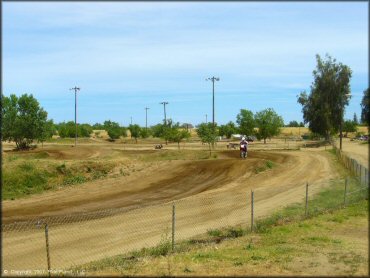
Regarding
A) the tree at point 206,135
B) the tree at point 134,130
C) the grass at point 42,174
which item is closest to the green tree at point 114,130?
the tree at point 134,130

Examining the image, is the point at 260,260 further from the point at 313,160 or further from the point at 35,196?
the point at 313,160

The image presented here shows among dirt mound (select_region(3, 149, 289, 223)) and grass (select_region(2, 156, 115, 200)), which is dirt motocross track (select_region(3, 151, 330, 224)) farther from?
grass (select_region(2, 156, 115, 200))

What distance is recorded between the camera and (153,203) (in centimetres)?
2634

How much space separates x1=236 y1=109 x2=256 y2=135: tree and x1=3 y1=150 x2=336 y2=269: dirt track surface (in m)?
60.8

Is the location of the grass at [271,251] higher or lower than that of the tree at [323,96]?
lower

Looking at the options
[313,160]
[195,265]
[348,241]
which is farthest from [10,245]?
[313,160]

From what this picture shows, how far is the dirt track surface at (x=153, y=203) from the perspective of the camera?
16328 mm

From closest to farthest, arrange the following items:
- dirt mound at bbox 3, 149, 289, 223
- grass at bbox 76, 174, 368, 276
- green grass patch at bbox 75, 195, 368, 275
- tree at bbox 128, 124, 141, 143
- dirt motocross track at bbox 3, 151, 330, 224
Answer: grass at bbox 76, 174, 368, 276
green grass patch at bbox 75, 195, 368, 275
dirt mound at bbox 3, 149, 289, 223
dirt motocross track at bbox 3, 151, 330, 224
tree at bbox 128, 124, 141, 143

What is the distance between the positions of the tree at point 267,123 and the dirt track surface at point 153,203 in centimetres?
5511

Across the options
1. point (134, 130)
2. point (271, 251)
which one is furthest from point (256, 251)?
point (134, 130)

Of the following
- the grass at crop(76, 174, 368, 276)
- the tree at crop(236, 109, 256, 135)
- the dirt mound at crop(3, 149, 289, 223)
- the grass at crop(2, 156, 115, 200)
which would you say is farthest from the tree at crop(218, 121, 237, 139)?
the grass at crop(76, 174, 368, 276)

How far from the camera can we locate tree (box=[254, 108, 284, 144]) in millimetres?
101125

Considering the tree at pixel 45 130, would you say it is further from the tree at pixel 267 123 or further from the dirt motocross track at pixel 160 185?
the tree at pixel 267 123

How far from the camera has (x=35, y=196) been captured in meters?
29.4
